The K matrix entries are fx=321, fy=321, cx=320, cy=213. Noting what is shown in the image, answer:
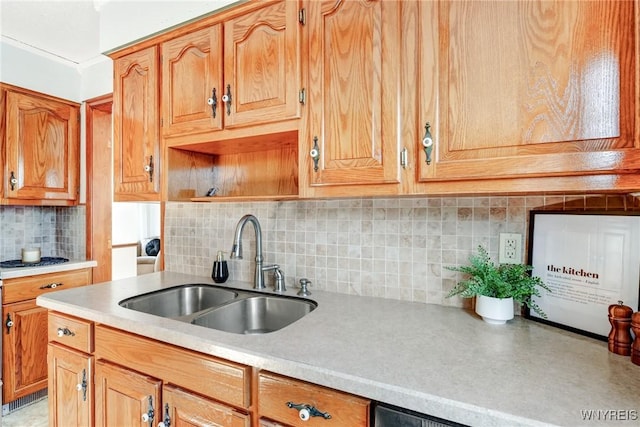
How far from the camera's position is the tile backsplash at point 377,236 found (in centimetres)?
121

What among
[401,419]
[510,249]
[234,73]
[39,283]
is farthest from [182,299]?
[510,249]

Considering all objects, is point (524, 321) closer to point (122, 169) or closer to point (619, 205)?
point (619, 205)

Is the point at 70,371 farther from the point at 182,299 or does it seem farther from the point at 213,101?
the point at 213,101

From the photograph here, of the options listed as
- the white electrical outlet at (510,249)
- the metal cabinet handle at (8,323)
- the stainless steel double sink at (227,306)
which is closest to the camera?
the white electrical outlet at (510,249)

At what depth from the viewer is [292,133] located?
1.33 m

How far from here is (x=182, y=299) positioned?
1.68 metres

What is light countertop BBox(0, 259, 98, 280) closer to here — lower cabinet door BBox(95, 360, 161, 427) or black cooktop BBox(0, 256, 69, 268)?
black cooktop BBox(0, 256, 69, 268)

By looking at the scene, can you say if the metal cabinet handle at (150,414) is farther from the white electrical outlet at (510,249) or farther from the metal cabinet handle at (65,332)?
the white electrical outlet at (510,249)

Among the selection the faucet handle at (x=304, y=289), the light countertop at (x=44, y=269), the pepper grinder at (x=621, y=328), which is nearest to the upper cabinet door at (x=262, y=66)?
the faucet handle at (x=304, y=289)

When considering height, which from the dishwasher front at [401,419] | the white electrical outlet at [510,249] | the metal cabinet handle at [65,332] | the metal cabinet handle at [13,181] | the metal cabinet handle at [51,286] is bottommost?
the metal cabinet handle at [51,286]

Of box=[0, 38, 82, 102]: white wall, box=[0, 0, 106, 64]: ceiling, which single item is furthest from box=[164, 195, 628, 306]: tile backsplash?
box=[0, 38, 82, 102]: white wall

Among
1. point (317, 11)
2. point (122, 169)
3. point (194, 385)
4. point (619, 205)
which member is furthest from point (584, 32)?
point (122, 169)

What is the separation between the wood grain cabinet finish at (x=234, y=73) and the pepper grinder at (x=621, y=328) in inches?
45.4

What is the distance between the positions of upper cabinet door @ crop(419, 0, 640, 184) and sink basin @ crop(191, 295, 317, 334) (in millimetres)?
807
